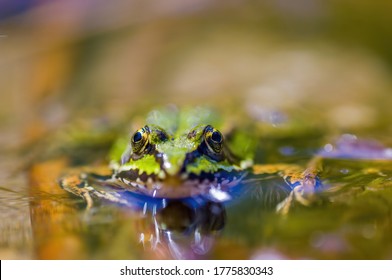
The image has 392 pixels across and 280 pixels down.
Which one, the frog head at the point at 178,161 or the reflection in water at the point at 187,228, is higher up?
the frog head at the point at 178,161

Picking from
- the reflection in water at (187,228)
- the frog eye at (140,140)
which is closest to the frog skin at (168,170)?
the frog eye at (140,140)

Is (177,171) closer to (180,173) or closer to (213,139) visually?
(180,173)

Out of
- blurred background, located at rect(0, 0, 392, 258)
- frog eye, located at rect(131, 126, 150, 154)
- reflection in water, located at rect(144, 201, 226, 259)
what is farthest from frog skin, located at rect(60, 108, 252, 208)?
blurred background, located at rect(0, 0, 392, 258)

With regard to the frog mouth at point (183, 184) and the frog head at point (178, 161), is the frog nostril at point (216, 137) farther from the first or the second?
the frog mouth at point (183, 184)

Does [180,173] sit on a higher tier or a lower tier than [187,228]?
higher

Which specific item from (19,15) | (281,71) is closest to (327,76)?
(281,71)

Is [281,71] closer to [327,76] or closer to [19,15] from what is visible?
[327,76]

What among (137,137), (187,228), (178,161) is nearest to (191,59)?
(137,137)

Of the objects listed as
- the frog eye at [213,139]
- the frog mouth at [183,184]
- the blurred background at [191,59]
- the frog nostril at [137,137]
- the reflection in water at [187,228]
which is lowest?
the reflection in water at [187,228]
